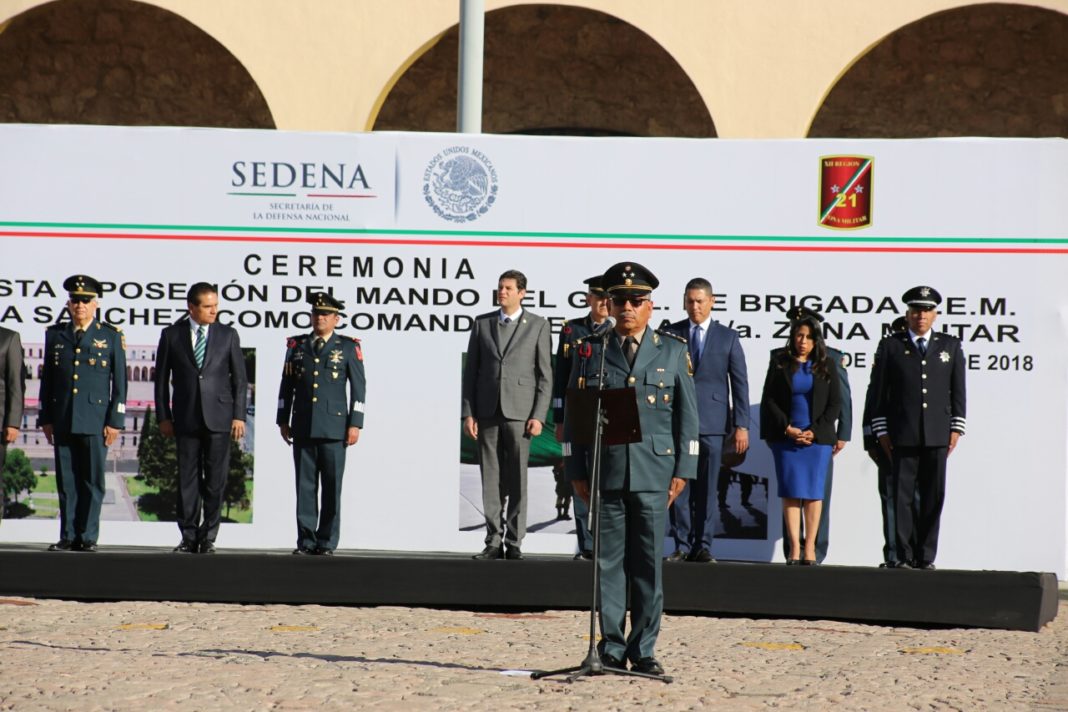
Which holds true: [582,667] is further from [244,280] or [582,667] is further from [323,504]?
[244,280]

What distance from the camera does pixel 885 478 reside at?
839 cm

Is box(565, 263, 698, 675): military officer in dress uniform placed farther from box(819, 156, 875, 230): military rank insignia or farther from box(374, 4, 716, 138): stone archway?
box(374, 4, 716, 138): stone archway

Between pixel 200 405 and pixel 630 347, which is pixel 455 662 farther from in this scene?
pixel 200 405

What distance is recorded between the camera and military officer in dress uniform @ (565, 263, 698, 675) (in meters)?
5.94

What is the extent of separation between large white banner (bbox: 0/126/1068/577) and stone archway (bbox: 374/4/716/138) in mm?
5524

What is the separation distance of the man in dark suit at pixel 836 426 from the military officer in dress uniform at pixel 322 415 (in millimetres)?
2301

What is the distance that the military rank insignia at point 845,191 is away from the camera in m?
8.42

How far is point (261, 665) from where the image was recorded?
6.02m

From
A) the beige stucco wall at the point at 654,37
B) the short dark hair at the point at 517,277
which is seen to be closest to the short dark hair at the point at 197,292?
the short dark hair at the point at 517,277

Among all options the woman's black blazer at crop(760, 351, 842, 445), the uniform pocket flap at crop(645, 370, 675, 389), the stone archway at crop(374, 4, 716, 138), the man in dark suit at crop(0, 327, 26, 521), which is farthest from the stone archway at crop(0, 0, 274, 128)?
the uniform pocket flap at crop(645, 370, 675, 389)

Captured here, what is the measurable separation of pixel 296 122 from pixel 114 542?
14.9ft

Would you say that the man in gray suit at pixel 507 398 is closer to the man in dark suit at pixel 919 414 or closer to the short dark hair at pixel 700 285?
the short dark hair at pixel 700 285

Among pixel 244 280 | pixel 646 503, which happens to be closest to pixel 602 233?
pixel 244 280

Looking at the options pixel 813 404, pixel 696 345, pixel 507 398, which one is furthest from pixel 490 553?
pixel 813 404
